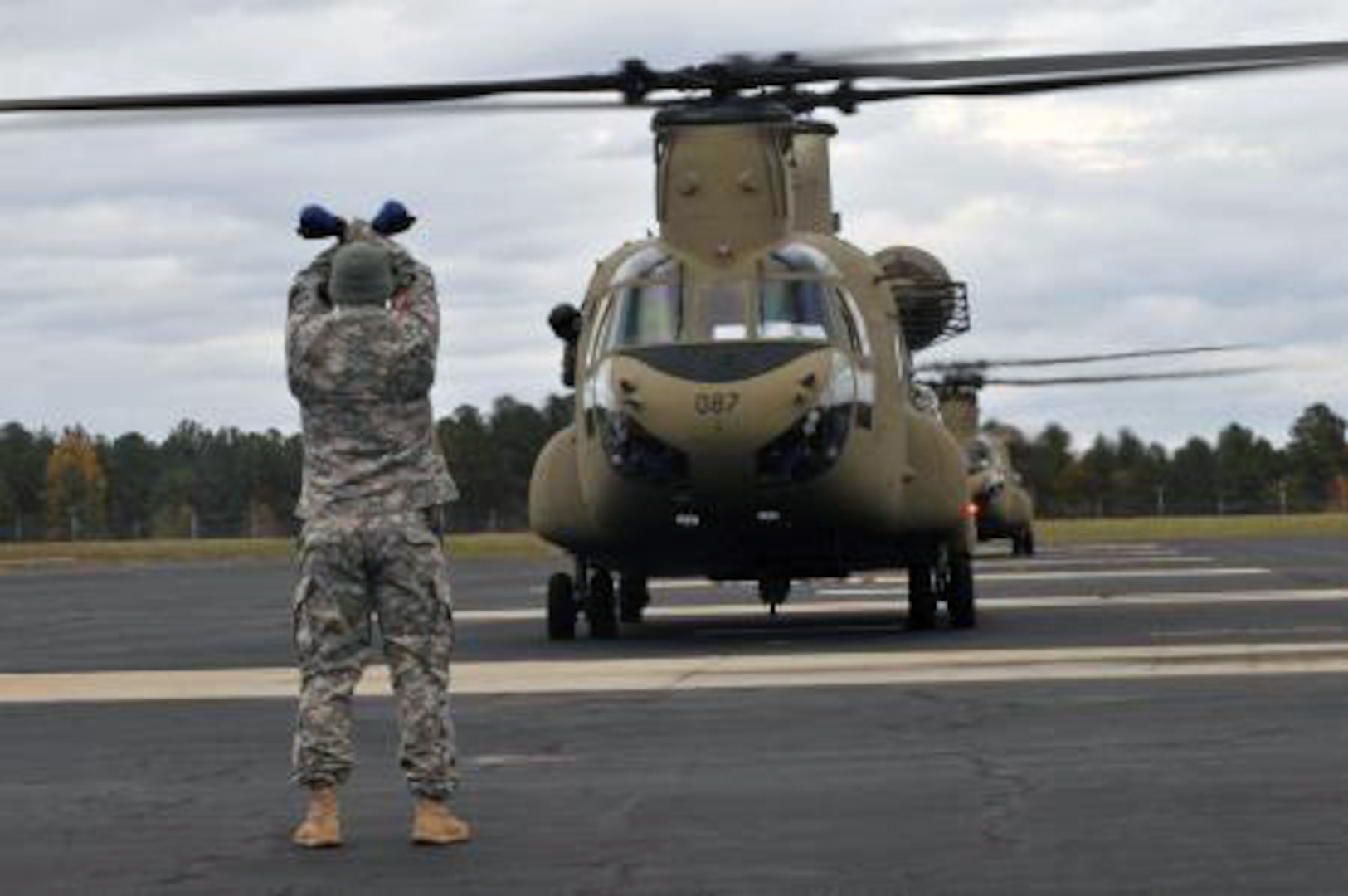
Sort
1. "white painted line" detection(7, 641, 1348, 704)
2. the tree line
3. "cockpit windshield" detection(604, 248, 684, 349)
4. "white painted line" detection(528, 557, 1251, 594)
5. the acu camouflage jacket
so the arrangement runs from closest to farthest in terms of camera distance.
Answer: the acu camouflage jacket → "white painted line" detection(7, 641, 1348, 704) → "cockpit windshield" detection(604, 248, 684, 349) → "white painted line" detection(528, 557, 1251, 594) → the tree line

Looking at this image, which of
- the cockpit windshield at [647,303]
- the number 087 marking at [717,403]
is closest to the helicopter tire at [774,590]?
the cockpit windshield at [647,303]

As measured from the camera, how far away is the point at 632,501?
18172mm

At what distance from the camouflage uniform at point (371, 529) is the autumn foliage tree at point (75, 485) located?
14285cm

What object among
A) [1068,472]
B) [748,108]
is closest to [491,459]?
[1068,472]

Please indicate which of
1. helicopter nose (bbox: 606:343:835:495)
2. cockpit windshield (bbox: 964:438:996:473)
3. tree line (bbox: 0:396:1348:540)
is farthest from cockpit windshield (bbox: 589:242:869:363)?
Answer: tree line (bbox: 0:396:1348:540)

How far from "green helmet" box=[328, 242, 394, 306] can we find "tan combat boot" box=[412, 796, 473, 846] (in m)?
1.70

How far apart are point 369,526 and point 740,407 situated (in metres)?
9.43

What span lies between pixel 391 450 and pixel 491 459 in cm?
12971

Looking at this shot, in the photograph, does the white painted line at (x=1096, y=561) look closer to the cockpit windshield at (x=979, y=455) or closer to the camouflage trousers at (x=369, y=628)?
the cockpit windshield at (x=979, y=455)

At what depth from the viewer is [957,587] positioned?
19953 mm

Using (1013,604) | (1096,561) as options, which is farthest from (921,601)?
(1096,561)

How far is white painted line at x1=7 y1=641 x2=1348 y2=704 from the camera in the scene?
1412cm

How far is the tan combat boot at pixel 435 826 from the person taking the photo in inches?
312

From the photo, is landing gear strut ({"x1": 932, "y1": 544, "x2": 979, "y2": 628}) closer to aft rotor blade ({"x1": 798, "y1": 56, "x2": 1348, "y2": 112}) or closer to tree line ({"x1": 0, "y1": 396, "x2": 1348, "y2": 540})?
aft rotor blade ({"x1": 798, "y1": 56, "x2": 1348, "y2": 112})
